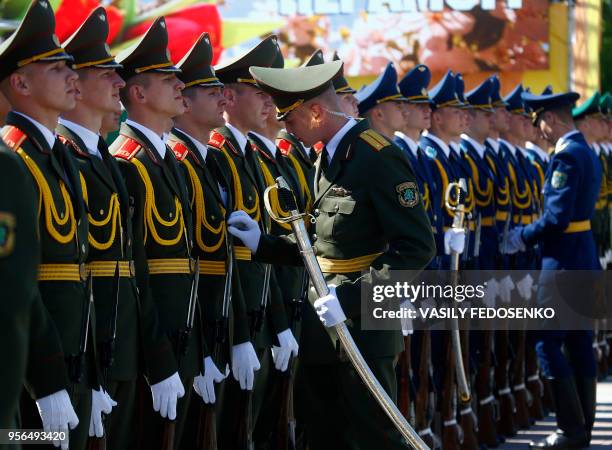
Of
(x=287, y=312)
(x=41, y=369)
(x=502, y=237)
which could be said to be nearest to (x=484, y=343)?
(x=502, y=237)

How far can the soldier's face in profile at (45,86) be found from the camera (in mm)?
4246

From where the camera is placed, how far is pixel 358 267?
15.6 feet

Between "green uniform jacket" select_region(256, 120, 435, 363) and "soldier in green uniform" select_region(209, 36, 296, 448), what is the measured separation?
762mm

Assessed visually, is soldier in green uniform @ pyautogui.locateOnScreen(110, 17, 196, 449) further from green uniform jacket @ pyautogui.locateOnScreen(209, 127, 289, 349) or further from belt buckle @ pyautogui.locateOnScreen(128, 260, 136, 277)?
green uniform jacket @ pyautogui.locateOnScreen(209, 127, 289, 349)

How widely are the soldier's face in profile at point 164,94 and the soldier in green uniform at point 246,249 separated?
549 millimetres

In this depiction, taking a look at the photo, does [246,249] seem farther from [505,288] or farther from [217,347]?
[505,288]

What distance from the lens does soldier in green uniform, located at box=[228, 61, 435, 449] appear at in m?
4.66

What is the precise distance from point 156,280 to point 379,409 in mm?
1017

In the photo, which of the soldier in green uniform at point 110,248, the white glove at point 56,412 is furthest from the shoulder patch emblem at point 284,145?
the white glove at point 56,412

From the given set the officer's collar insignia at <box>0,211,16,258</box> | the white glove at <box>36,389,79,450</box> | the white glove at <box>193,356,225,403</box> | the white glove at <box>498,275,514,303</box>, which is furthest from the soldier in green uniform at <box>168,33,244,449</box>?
the white glove at <box>498,275,514,303</box>

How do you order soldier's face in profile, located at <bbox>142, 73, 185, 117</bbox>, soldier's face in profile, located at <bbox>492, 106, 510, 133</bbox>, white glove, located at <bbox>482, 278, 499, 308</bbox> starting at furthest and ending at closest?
1. soldier's face in profile, located at <bbox>492, 106, 510, 133</bbox>
2. white glove, located at <bbox>482, 278, 499, 308</bbox>
3. soldier's face in profile, located at <bbox>142, 73, 185, 117</bbox>

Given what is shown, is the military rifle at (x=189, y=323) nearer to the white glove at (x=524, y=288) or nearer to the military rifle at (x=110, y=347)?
the military rifle at (x=110, y=347)

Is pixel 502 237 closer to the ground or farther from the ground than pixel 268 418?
farther from the ground

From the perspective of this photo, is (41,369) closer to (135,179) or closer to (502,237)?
(135,179)
